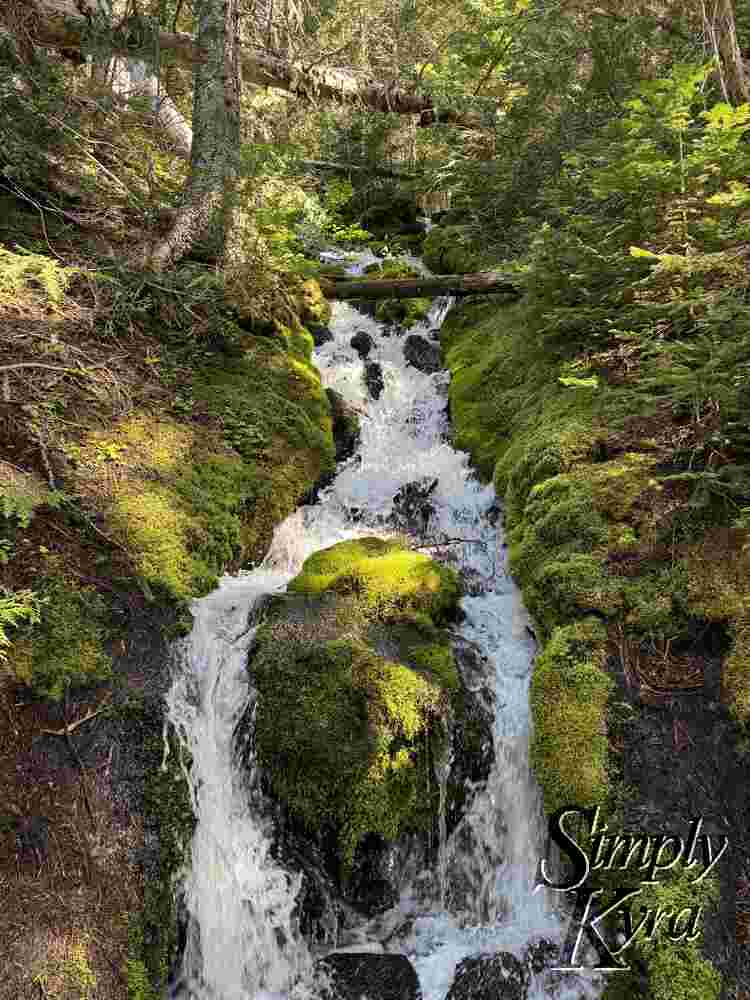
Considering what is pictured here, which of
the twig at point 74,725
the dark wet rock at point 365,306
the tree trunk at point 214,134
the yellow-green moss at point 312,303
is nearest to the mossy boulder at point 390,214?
the dark wet rock at point 365,306

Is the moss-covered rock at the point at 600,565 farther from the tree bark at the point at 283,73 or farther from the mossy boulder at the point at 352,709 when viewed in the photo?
the tree bark at the point at 283,73

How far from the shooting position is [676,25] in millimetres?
9938

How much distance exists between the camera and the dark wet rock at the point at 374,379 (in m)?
11.4

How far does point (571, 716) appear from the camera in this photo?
493cm

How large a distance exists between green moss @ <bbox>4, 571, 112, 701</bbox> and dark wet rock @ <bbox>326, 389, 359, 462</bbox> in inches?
201

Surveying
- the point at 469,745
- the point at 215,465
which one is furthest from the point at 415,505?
the point at 469,745

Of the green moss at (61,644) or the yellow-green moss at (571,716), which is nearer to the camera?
the green moss at (61,644)

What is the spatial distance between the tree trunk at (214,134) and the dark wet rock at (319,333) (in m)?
3.44

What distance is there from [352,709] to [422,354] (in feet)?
27.7

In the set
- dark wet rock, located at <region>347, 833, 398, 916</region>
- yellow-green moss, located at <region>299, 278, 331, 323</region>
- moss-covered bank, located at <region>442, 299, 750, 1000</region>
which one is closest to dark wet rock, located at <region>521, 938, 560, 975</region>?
moss-covered bank, located at <region>442, 299, 750, 1000</region>

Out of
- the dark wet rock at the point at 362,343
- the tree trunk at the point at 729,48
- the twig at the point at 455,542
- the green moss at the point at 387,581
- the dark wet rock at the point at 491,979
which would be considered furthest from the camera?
the dark wet rock at the point at 362,343

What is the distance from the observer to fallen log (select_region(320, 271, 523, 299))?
37.6 feet

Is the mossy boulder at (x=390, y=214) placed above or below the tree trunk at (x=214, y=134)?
above

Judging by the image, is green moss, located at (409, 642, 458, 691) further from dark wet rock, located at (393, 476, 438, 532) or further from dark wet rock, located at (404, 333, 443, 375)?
dark wet rock, located at (404, 333, 443, 375)
